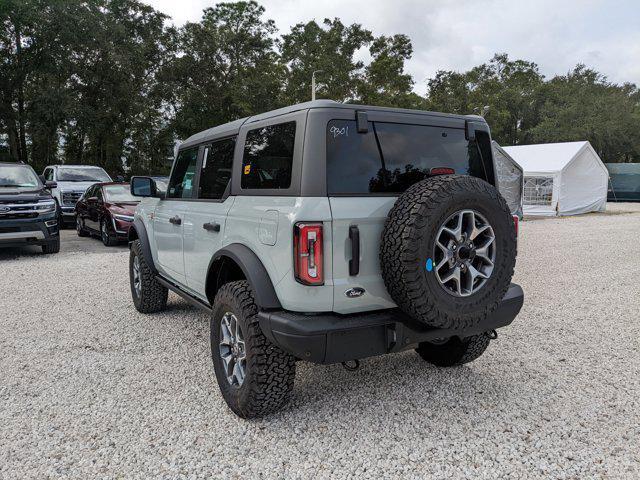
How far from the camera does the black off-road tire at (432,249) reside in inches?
95.6

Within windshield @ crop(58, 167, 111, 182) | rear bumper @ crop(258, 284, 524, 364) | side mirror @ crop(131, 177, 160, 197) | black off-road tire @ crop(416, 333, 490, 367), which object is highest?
windshield @ crop(58, 167, 111, 182)

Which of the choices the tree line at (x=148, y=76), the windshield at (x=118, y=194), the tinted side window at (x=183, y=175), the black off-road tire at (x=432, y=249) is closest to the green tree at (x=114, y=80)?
the tree line at (x=148, y=76)

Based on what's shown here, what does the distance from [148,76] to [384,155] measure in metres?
28.8

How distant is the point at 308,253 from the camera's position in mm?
2469

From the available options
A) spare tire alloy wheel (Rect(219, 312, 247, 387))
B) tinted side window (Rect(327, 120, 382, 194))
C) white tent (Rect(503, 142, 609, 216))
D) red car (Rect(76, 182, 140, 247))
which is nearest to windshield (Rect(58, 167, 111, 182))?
red car (Rect(76, 182, 140, 247))

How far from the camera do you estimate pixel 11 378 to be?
11.6 feet

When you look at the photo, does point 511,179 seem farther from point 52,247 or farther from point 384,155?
point 384,155

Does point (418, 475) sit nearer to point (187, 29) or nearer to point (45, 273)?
point (45, 273)

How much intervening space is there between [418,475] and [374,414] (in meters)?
0.64

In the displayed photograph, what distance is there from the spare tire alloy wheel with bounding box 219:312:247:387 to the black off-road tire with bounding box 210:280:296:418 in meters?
0.08

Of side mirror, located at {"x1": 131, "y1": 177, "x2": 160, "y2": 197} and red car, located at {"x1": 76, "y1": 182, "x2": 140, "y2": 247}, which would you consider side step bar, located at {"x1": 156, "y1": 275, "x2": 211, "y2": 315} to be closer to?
side mirror, located at {"x1": 131, "y1": 177, "x2": 160, "y2": 197}

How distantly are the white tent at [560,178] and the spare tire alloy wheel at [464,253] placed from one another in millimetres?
19724

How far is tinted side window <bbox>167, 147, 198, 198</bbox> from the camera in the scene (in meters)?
4.01

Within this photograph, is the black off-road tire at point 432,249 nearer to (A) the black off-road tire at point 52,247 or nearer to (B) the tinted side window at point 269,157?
(B) the tinted side window at point 269,157
